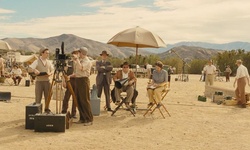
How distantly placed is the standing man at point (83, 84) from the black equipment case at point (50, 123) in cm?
93

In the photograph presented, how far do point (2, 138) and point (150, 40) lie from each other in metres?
4.72

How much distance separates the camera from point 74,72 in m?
8.48

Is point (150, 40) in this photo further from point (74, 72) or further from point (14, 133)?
point (14, 133)

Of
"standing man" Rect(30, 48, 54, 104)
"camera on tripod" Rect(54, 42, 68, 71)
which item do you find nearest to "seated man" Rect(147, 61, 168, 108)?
"standing man" Rect(30, 48, 54, 104)

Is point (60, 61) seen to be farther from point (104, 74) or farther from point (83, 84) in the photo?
point (104, 74)

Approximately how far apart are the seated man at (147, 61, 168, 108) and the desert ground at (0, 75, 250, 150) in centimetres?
41

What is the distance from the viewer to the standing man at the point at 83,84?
320 inches

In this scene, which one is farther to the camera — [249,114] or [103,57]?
[249,114]

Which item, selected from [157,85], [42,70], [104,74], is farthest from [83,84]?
[157,85]

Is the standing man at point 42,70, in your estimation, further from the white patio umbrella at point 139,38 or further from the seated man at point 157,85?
the seated man at point 157,85

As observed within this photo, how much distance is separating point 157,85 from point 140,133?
2594 mm

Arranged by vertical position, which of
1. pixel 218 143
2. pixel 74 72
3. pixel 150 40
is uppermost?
pixel 150 40

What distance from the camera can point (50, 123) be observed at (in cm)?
738

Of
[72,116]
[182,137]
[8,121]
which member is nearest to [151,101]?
[72,116]
